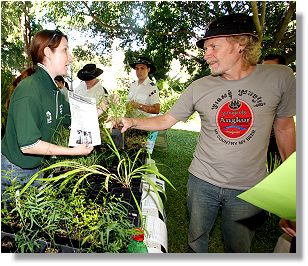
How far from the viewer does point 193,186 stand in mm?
1369

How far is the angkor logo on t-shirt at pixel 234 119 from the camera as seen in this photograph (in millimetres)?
1170

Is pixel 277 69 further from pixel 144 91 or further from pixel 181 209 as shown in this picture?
pixel 144 91

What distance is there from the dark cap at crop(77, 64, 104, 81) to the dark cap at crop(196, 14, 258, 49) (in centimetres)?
151

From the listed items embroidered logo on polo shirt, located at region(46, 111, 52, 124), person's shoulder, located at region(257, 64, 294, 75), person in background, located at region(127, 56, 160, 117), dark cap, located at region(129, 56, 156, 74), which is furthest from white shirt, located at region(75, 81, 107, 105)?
person's shoulder, located at region(257, 64, 294, 75)

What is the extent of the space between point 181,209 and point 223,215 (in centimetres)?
64

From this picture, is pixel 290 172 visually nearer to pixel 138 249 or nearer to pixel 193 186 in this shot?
pixel 138 249

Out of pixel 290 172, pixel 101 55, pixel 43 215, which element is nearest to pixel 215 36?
pixel 290 172

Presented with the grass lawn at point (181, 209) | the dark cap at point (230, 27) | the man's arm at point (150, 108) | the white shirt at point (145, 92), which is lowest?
the grass lawn at point (181, 209)

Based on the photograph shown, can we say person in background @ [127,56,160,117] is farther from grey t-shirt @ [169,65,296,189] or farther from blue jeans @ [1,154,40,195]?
blue jeans @ [1,154,40,195]

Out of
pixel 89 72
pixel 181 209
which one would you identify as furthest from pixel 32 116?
pixel 89 72

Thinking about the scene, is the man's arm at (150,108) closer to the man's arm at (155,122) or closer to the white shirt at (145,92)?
the white shirt at (145,92)

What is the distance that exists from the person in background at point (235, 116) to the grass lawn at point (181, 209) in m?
0.29

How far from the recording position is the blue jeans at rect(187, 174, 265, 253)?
4.21ft

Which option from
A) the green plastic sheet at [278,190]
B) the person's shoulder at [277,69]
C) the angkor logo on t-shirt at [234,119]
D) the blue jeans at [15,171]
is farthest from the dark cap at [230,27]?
the blue jeans at [15,171]
